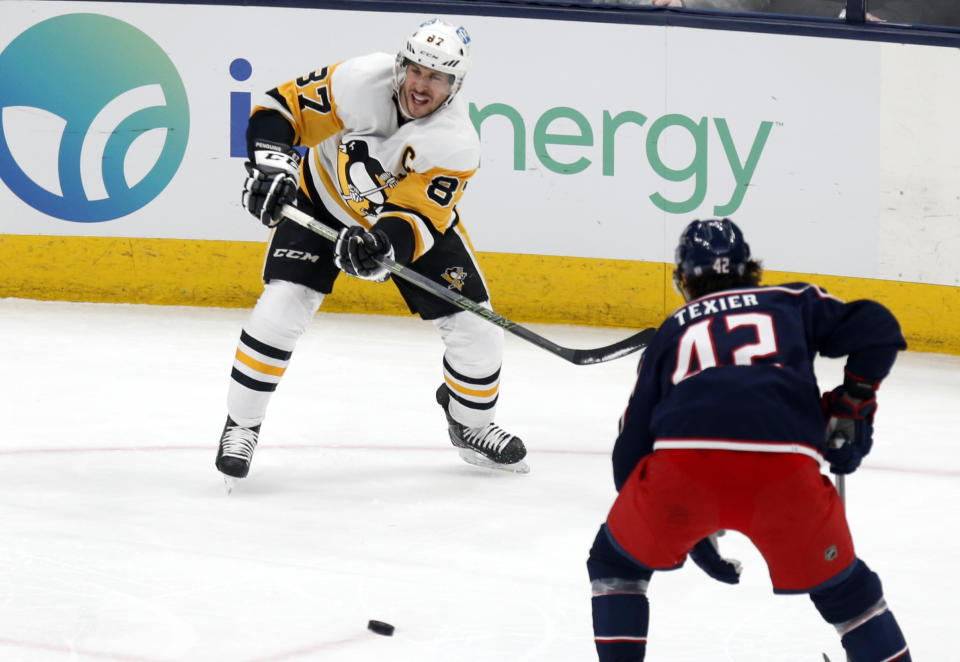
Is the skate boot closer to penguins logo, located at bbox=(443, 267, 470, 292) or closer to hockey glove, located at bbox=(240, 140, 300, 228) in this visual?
penguins logo, located at bbox=(443, 267, 470, 292)

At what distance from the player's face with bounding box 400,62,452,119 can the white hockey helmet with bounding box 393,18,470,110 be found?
0.02 m

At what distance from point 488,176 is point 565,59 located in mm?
469

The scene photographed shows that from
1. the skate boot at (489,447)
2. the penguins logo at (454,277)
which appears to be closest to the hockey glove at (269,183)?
the penguins logo at (454,277)

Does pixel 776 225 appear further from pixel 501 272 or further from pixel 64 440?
pixel 64 440

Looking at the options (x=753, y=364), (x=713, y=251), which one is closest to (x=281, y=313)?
(x=713, y=251)

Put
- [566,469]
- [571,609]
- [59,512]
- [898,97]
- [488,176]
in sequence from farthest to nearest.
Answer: [488,176] < [898,97] < [566,469] < [59,512] < [571,609]

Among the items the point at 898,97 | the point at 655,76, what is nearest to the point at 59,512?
the point at 655,76

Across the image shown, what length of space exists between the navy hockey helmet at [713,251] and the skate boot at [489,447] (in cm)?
154

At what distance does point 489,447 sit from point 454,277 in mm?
428

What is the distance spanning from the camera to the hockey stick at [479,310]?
2.96m

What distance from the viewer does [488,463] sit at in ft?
11.4

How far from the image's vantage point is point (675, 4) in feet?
15.9

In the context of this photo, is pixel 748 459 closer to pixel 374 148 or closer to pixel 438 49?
pixel 438 49

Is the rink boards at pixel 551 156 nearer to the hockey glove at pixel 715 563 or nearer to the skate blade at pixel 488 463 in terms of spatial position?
the skate blade at pixel 488 463
